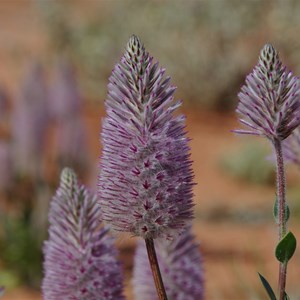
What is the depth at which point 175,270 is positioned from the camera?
2445mm

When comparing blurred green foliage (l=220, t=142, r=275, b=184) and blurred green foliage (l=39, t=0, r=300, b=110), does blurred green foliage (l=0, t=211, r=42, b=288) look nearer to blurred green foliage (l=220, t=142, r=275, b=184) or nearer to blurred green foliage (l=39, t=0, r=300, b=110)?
blurred green foliage (l=220, t=142, r=275, b=184)

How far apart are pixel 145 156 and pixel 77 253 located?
17.1 inches

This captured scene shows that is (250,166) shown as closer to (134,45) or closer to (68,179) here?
(68,179)

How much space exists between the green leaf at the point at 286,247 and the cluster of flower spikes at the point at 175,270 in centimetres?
73

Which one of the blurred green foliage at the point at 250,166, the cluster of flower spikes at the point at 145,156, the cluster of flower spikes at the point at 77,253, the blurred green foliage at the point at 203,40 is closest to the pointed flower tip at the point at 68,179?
the cluster of flower spikes at the point at 77,253

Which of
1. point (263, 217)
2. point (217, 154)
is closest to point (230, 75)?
point (217, 154)

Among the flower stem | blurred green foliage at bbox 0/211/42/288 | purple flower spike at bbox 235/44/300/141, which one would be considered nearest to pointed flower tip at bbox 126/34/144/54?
purple flower spike at bbox 235/44/300/141

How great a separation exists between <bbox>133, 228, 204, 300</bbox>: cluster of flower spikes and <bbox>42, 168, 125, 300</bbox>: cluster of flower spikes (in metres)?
0.34

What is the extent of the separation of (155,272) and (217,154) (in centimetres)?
1069

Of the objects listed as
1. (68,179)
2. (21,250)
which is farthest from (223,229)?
(68,179)

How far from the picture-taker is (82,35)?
1666cm

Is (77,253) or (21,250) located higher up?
(21,250)

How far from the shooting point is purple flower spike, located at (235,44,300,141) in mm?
1671

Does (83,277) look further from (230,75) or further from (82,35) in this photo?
(82,35)
